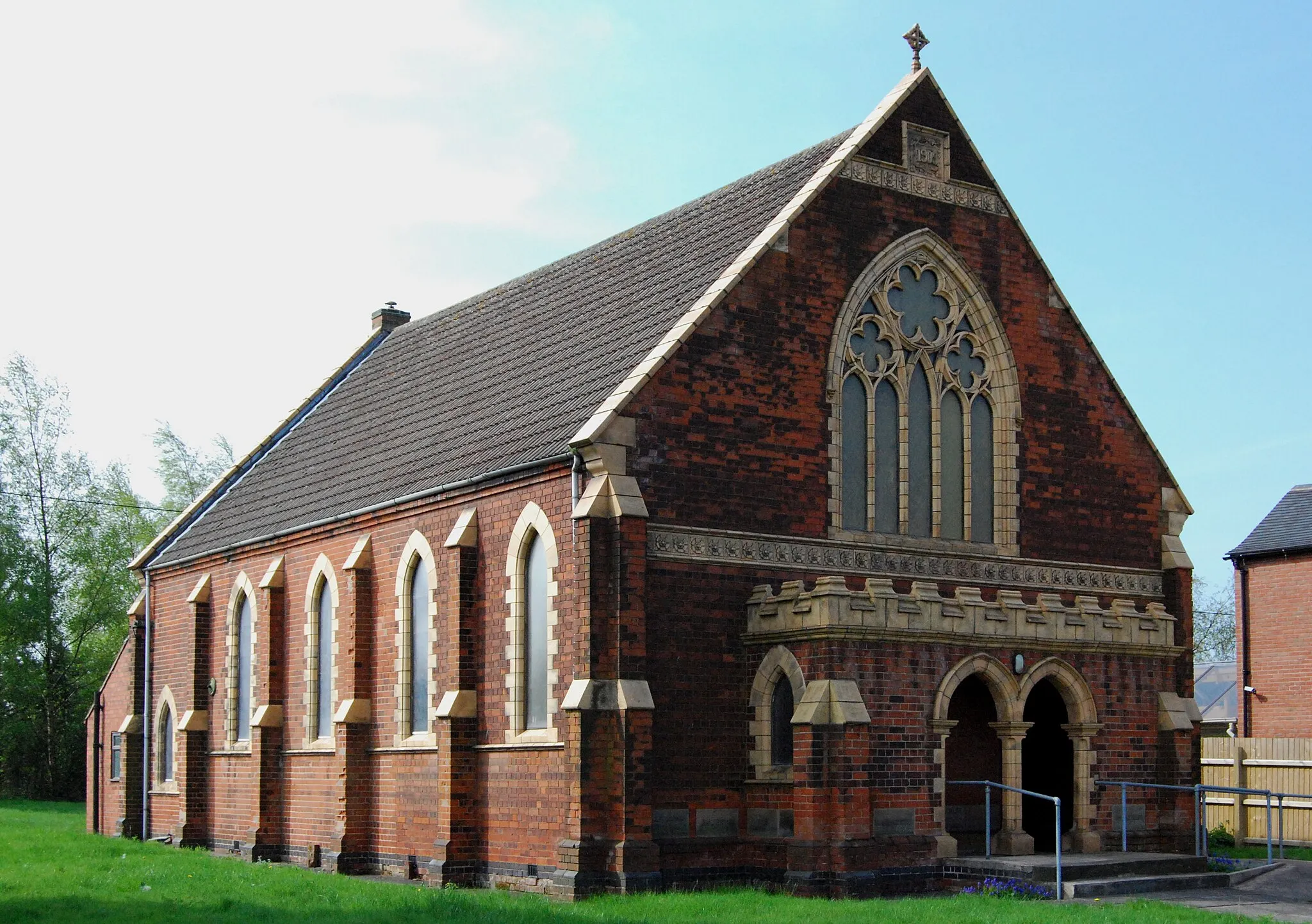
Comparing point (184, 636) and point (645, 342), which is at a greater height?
point (645, 342)

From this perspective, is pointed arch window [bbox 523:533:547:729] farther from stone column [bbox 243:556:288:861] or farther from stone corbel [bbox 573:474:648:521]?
stone column [bbox 243:556:288:861]

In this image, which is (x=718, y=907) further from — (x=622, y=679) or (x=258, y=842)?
(x=258, y=842)

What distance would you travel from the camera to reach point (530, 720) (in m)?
23.7

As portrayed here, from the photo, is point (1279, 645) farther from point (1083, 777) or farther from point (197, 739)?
point (197, 739)

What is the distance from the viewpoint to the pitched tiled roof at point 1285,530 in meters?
40.8

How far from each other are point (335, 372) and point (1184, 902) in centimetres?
2471

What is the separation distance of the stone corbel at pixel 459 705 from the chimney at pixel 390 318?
57.7 feet

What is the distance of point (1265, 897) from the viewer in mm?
21812

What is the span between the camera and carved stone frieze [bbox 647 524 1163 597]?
22.6 meters

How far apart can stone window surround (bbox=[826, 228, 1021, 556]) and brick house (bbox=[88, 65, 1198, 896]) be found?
59 millimetres

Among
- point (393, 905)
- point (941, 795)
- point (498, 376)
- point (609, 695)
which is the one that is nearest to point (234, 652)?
point (498, 376)

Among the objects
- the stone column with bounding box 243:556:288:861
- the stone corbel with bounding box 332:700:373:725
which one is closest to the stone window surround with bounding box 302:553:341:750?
the stone column with bounding box 243:556:288:861

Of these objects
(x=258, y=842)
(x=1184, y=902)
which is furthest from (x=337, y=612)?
(x=1184, y=902)

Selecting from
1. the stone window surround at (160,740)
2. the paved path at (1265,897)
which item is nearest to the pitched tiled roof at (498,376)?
the stone window surround at (160,740)
